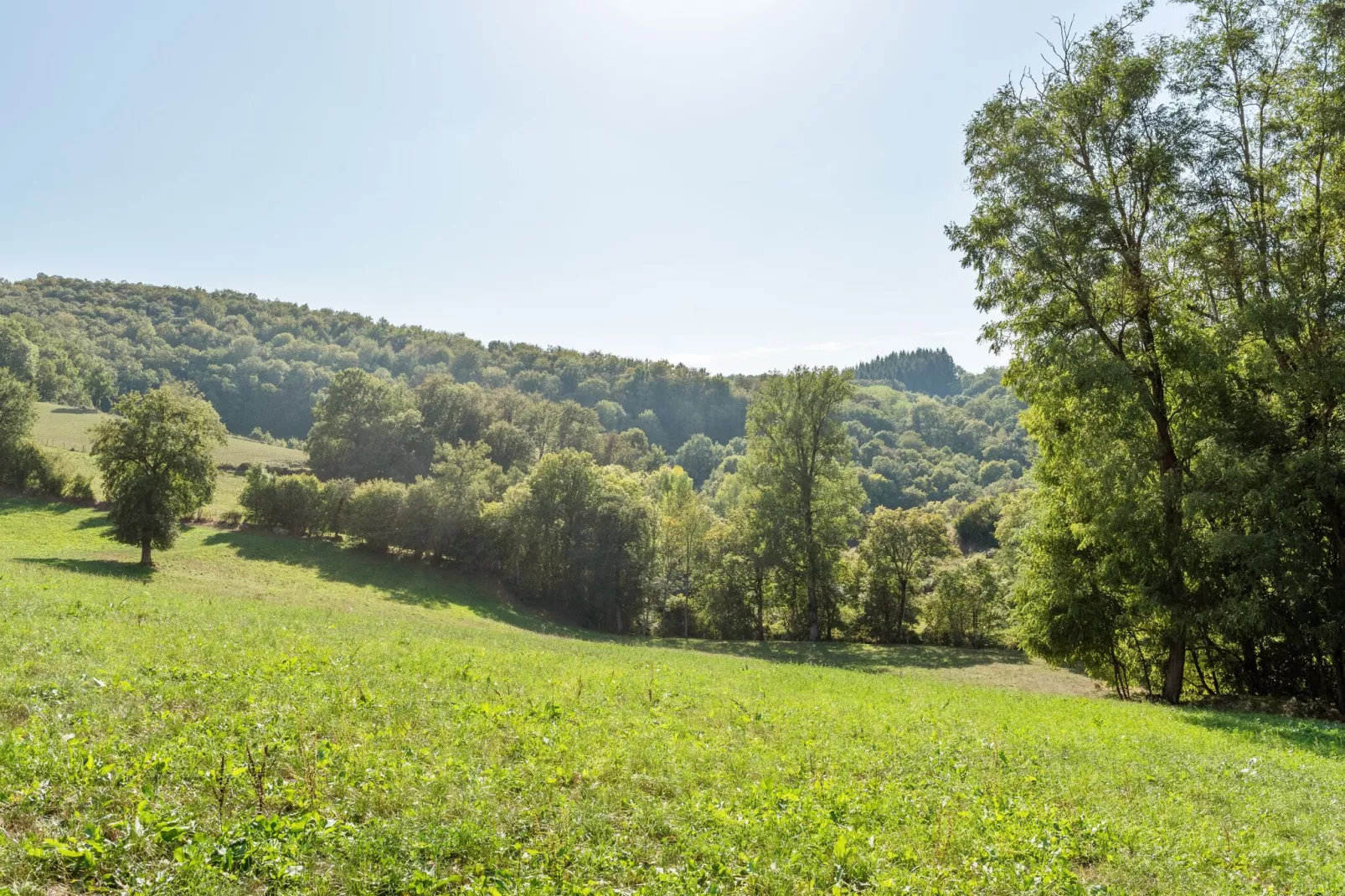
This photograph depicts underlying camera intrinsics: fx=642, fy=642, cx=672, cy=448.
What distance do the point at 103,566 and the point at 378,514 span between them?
20.2 m

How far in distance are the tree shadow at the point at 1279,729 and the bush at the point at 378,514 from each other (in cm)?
5202

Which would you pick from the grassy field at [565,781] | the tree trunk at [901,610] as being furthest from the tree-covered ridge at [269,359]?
the grassy field at [565,781]

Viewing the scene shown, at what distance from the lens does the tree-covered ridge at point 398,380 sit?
89.6 metres

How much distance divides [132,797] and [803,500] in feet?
134

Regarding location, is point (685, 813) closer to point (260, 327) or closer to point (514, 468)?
point (514, 468)

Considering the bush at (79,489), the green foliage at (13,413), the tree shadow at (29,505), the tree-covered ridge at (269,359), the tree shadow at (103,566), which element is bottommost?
the tree shadow at (103,566)

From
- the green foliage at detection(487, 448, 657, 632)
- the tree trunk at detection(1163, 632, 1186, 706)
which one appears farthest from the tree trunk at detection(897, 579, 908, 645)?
the tree trunk at detection(1163, 632, 1186, 706)

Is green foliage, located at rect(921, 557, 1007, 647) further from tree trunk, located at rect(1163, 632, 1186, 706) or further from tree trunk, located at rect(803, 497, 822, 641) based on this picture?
→ tree trunk, located at rect(1163, 632, 1186, 706)

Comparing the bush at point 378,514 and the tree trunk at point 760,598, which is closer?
the tree trunk at point 760,598

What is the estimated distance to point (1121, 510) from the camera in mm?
19109

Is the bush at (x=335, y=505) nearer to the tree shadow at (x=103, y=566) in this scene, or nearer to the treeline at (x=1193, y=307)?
the tree shadow at (x=103, y=566)

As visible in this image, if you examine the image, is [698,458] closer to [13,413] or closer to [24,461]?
[24,461]

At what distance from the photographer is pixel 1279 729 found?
14.8m

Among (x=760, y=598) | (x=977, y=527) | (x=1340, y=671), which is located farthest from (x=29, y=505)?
(x=977, y=527)
